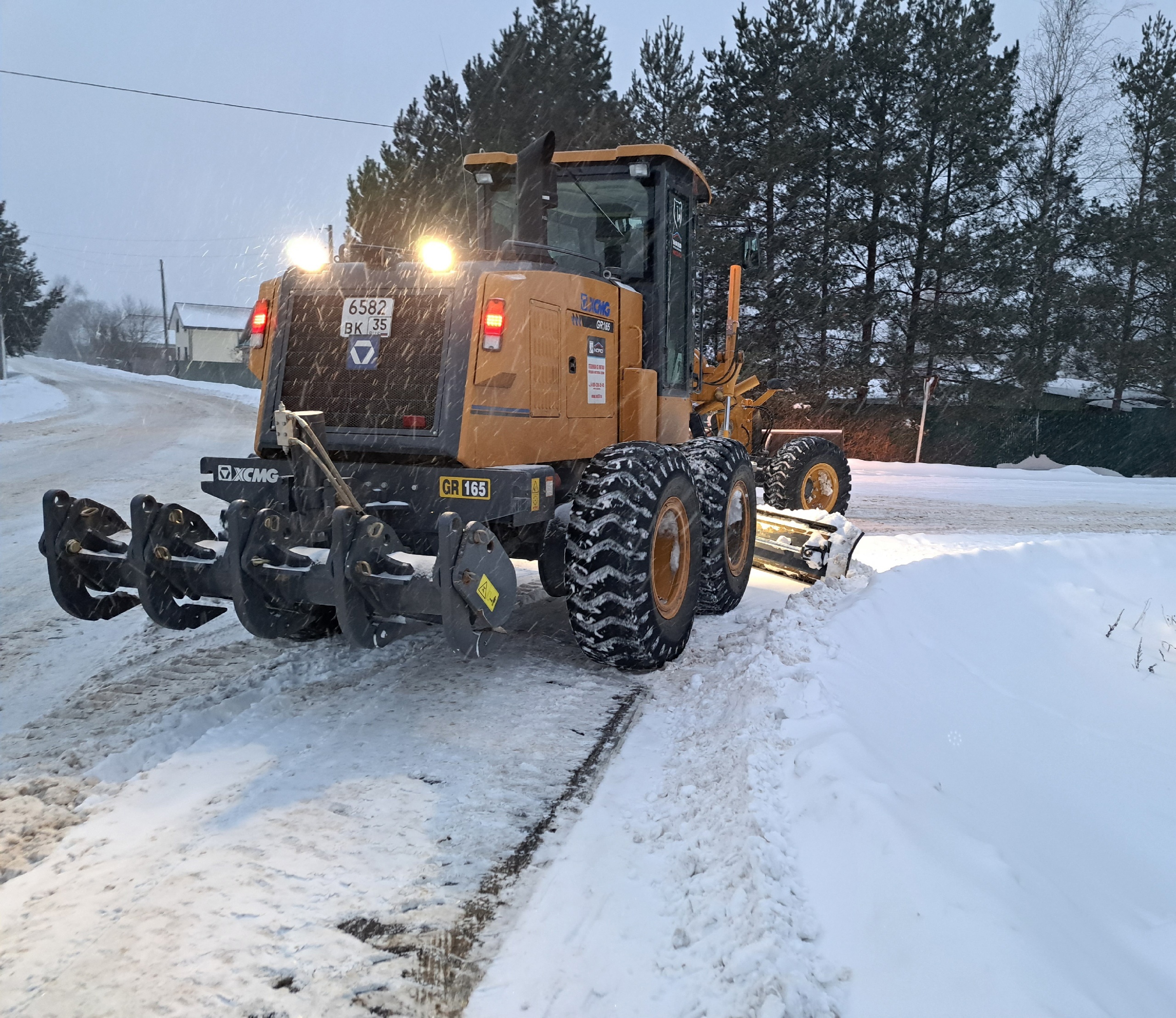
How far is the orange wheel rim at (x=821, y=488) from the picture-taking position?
8578 mm

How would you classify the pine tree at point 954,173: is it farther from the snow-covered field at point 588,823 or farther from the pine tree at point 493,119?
the snow-covered field at point 588,823

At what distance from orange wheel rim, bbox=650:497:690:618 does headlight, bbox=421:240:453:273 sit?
1756 mm

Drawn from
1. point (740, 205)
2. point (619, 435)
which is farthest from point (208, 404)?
point (619, 435)

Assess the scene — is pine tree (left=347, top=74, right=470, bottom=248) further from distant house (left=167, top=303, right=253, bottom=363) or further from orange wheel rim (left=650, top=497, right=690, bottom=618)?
distant house (left=167, top=303, right=253, bottom=363)

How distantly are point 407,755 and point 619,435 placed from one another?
258 cm

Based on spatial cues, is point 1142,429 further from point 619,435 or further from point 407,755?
point 407,755

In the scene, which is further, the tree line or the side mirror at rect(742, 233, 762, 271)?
the tree line

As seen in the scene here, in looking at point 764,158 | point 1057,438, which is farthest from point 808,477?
point 1057,438

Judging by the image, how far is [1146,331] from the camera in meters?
21.8

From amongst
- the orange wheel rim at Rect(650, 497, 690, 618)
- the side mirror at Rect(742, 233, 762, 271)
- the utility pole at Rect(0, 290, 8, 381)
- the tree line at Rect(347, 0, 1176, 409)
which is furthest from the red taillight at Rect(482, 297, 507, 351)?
the utility pole at Rect(0, 290, 8, 381)

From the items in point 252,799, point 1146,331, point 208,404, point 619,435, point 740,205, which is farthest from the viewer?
point 208,404

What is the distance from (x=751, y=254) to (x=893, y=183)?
14921 millimetres

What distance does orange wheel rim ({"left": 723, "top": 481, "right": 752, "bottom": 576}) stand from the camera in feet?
19.5

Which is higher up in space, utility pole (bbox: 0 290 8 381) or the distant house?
the distant house
